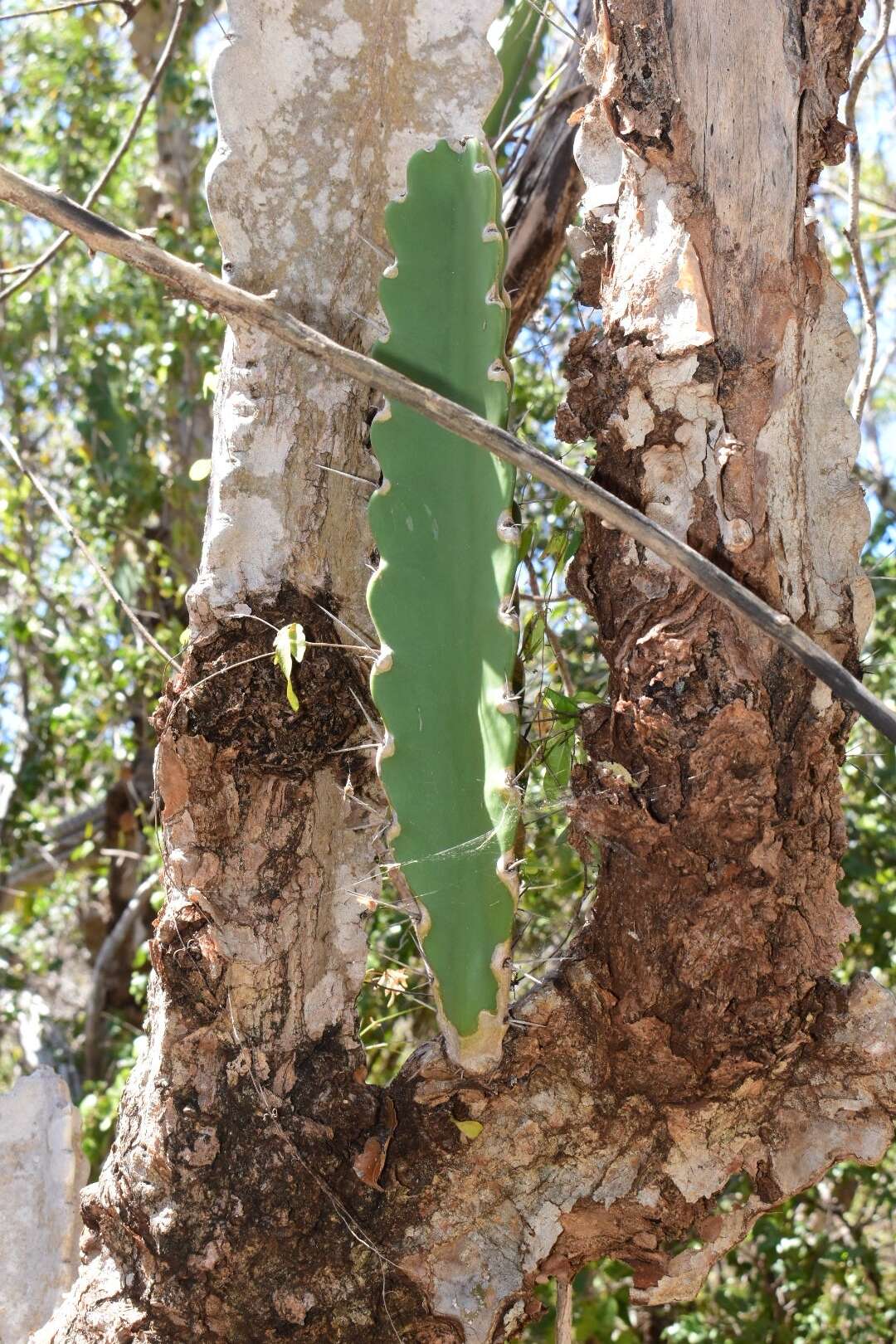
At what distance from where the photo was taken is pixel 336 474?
1.22 m

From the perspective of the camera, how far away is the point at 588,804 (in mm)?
998

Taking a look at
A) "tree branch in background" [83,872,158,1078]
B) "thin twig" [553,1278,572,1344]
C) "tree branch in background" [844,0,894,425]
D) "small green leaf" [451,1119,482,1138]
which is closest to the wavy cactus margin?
"small green leaf" [451,1119,482,1138]

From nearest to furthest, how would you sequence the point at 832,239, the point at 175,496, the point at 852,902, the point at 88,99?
the point at 852,902, the point at 175,496, the point at 88,99, the point at 832,239

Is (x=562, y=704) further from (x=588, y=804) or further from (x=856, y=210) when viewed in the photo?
(x=856, y=210)

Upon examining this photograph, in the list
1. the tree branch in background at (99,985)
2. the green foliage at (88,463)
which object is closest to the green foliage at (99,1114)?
the green foliage at (88,463)

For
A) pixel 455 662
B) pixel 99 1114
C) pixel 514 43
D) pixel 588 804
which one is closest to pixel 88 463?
pixel 99 1114

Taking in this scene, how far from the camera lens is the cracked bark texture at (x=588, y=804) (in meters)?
1.00

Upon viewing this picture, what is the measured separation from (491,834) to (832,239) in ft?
12.2

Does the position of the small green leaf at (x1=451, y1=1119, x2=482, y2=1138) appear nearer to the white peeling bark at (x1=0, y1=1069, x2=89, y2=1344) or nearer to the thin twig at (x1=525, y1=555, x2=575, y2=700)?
the thin twig at (x1=525, y1=555, x2=575, y2=700)

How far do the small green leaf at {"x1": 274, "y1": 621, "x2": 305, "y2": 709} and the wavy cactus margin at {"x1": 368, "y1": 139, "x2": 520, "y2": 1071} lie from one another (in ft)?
0.23

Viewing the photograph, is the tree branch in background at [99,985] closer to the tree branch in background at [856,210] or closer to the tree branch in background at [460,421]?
the tree branch in background at [856,210]

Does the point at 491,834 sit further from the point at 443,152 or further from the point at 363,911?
the point at 443,152

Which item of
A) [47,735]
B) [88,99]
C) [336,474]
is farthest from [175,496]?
[336,474]

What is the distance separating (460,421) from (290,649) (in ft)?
0.82
